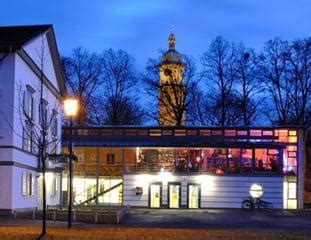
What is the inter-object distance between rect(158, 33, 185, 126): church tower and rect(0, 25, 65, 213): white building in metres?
29.2

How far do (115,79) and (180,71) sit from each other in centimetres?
796

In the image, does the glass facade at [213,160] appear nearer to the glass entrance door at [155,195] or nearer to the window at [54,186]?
the glass entrance door at [155,195]

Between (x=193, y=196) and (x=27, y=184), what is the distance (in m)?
19.5

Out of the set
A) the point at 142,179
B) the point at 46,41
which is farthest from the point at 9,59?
the point at 142,179

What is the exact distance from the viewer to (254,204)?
54.6 meters

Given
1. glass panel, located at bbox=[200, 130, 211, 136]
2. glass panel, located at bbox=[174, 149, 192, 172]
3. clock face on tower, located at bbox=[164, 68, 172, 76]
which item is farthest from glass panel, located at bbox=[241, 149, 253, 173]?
clock face on tower, located at bbox=[164, 68, 172, 76]

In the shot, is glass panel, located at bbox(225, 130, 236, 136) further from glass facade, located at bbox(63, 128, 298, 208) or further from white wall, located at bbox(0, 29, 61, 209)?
white wall, located at bbox(0, 29, 61, 209)

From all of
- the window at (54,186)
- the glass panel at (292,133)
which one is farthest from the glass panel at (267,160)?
the window at (54,186)

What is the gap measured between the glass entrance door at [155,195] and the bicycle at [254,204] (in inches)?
273

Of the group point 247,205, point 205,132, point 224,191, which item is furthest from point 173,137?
point 247,205

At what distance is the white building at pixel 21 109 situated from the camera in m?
37.8

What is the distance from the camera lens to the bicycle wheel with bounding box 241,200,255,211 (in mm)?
54075

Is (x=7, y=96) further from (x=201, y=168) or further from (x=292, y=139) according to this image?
(x=292, y=139)

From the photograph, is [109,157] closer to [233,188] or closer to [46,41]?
[233,188]
